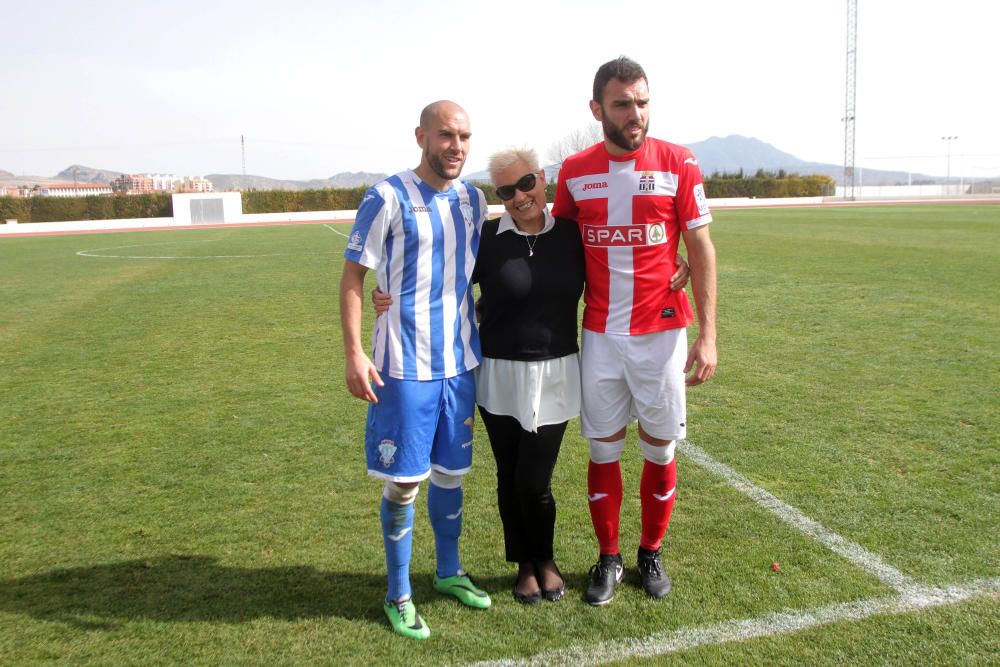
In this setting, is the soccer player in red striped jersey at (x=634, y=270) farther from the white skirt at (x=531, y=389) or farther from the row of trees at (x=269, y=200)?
the row of trees at (x=269, y=200)

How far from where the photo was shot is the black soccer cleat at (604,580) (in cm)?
296

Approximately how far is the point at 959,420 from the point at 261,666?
458 centimetres

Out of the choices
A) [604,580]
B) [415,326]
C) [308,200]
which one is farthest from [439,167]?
[308,200]

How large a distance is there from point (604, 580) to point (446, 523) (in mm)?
686

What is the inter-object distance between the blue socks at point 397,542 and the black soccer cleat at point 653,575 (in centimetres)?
A: 98

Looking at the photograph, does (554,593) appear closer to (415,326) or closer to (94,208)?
(415,326)

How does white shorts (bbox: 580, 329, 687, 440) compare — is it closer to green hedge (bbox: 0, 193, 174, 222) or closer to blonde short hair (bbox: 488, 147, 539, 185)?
blonde short hair (bbox: 488, 147, 539, 185)

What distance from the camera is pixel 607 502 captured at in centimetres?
310

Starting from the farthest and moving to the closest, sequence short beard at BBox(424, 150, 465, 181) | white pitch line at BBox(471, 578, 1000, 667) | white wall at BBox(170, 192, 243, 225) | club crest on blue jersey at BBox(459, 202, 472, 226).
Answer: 1. white wall at BBox(170, 192, 243, 225)
2. club crest on blue jersey at BBox(459, 202, 472, 226)
3. short beard at BBox(424, 150, 465, 181)
4. white pitch line at BBox(471, 578, 1000, 667)

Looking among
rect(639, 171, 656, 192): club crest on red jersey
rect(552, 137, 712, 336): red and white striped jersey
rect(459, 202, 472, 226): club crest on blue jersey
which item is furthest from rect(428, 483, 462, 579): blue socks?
rect(639, 171, 656, 192): club crest on red jersey

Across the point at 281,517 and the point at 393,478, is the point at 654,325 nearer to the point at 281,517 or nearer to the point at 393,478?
the point at 393,478

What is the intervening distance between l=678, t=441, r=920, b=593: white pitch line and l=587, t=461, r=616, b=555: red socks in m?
1.03

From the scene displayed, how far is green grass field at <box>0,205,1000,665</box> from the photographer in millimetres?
2721

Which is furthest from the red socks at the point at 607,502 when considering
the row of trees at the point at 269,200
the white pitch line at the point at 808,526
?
the row of trees at the point at 269,200
